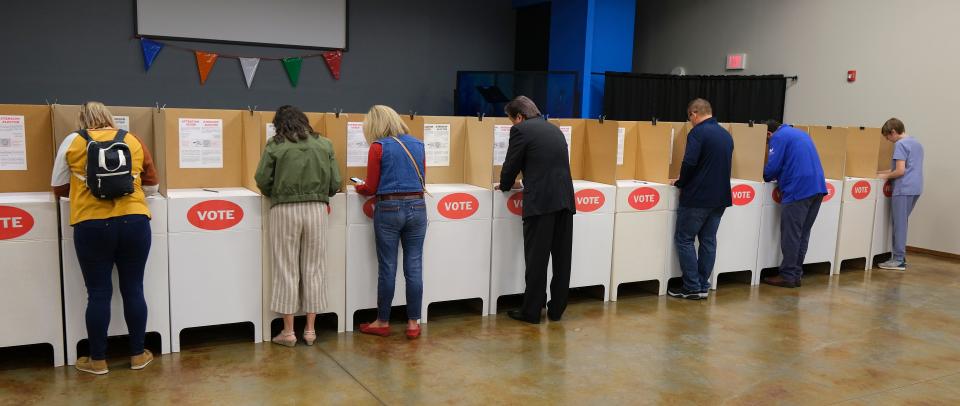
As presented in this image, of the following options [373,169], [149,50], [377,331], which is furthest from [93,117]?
[149,50]

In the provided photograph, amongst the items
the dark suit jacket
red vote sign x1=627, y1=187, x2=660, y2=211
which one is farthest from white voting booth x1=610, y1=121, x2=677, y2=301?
the dark suit jacket

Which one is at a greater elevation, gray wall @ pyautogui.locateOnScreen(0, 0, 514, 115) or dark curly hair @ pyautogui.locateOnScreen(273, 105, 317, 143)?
gray wall @ pyautogui.locateOnScreen(0, 0, 514, 115)

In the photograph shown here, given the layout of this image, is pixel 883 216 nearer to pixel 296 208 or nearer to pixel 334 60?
pixel 296 208

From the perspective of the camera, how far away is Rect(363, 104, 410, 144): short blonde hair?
153 inches

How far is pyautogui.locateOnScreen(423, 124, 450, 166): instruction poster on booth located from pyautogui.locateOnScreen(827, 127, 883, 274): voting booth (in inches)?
142

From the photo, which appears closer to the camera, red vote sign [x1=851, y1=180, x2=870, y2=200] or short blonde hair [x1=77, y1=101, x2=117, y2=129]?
short blonde hair [x1=77, y1=101, x2=117, y2=129]

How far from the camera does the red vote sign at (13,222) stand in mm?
3312

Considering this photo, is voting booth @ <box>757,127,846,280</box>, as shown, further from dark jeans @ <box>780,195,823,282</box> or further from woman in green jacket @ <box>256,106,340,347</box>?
woman in green jacket @ <box>256,106,340,347</box>

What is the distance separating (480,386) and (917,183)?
16.6ft

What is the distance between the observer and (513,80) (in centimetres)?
918

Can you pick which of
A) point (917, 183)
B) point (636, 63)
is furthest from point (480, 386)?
point (636, 63)

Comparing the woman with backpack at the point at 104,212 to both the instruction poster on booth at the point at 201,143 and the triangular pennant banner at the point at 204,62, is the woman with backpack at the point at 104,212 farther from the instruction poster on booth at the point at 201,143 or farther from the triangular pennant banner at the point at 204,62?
the triangular pennant banner at the point at 204,62

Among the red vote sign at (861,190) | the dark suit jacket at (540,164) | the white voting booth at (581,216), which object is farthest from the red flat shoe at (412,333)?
the red vote sign at (861,190)

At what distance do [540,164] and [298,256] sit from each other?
1.50 meters
